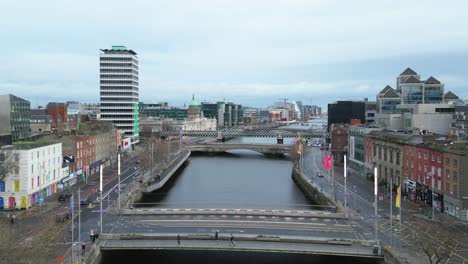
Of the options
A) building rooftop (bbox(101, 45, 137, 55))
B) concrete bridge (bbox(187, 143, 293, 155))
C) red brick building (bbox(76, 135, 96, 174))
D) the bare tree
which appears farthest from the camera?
building rooftop (bbox(101, 45, 137, 55))

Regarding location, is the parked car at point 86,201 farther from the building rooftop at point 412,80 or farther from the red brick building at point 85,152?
the building rooftop at point 412,80

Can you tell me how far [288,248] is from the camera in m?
38.2

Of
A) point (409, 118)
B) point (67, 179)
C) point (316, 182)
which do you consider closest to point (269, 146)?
point (409, 118)

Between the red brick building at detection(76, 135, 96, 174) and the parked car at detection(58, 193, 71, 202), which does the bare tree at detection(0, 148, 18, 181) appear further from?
the red brick building at detection(76, 135, 96, 174)

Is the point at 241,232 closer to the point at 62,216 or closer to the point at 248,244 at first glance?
the point at 248,244

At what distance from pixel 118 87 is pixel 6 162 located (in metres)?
106

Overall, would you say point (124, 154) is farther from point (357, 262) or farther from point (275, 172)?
point (357, 262)

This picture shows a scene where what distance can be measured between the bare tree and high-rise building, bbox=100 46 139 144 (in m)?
101

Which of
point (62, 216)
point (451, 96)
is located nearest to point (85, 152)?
point (62, 216)

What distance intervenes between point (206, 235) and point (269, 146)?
334ft

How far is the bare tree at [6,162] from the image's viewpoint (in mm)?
51309

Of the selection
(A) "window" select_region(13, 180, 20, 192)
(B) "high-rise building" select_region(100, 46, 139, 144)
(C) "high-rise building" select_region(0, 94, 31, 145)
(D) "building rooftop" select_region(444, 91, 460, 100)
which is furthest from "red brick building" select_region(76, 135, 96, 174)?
(D) "building rooftop" select_region(444, 91, 460, 100)

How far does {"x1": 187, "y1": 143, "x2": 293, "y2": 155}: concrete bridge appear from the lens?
139250 millimetres

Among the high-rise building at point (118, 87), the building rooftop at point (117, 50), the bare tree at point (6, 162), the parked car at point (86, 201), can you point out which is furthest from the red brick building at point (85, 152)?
the building rooftop at point (117, 50)
